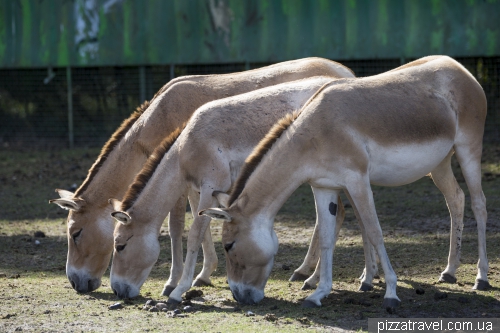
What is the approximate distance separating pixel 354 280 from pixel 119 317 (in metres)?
2.30

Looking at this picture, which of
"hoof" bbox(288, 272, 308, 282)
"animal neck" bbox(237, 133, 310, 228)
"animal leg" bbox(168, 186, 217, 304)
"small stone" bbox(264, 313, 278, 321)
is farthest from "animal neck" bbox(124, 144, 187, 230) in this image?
"hoof" bbox(288, 272, 308, 282)

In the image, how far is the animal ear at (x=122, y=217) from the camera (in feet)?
18.8

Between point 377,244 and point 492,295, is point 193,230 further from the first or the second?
point 492,295

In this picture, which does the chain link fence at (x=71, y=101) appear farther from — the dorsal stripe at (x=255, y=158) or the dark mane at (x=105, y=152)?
the dorsal stripe at (x=255, y=158)

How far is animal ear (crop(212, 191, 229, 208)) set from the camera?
18.6ft

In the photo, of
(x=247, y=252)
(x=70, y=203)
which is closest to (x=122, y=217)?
(x=70, y=203)

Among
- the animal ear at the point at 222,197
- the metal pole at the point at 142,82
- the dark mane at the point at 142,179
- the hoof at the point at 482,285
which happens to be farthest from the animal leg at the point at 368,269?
the metal pole at the point at 142,82

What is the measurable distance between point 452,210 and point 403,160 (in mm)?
1160

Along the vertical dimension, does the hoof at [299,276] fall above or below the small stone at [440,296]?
below

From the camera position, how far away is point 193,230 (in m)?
5.93

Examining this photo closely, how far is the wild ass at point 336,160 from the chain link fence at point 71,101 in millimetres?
10410

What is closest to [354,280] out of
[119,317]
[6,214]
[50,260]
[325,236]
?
[325,236]

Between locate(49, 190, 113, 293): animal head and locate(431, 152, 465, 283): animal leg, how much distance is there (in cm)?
310

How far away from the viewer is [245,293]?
5629 millimetres
